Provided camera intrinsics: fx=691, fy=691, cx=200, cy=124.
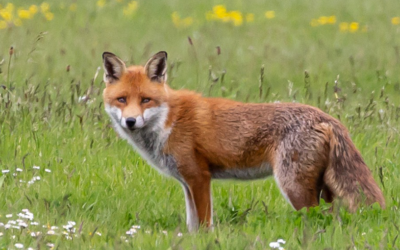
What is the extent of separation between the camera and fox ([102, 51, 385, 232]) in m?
5.54

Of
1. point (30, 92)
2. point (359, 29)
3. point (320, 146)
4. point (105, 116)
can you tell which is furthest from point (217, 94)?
point (359, 29)

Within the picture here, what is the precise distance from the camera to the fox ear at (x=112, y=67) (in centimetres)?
625

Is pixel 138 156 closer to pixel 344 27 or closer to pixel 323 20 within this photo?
pixel 344 27

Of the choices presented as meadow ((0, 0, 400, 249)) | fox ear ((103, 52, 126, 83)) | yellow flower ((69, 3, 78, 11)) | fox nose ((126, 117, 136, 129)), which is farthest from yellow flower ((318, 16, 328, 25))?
fox nose ((126, 117, 136, 129))

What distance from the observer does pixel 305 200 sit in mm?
5492

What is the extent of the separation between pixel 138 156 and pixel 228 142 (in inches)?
62.0

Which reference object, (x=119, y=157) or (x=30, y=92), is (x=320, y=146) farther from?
(x=30, y=92)

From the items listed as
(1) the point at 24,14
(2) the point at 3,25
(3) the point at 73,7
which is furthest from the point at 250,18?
(2) the point at 3,25

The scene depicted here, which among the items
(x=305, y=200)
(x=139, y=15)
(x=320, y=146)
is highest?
(x=139, y=15)

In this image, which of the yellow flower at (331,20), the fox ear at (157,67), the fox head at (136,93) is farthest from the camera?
the yellow flower at (331,20)

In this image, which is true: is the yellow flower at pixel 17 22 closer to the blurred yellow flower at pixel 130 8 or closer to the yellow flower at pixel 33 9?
the yellow flower at pixel 33 9

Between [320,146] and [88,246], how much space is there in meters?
2.03

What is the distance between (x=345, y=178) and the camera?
18.3 ft

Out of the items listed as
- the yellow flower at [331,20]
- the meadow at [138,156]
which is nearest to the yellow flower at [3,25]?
the meadow at [138,156]
